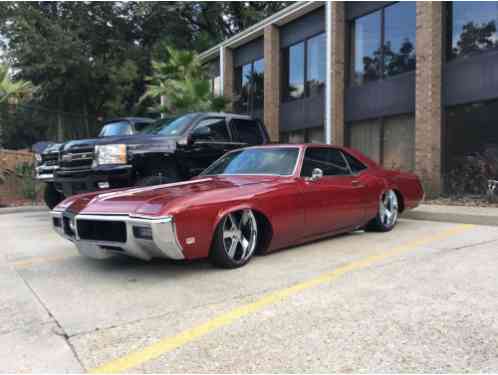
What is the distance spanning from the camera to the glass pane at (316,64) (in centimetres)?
1562

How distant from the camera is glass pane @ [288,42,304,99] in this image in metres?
16.8

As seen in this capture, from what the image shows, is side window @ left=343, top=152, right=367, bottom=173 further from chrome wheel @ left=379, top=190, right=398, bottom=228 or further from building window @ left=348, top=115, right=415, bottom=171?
building window @ left=348, top=115, right=415, bottom=171

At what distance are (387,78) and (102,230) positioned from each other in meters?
10.5

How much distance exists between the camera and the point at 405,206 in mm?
7312

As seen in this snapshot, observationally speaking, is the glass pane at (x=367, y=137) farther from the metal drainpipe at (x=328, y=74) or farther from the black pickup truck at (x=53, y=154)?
the black pickup truck at (x=53, y=154)

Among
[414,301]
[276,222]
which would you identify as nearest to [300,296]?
[414,301]

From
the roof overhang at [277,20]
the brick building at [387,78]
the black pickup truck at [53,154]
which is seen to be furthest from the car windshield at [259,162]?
the roof overhang at [277,20]

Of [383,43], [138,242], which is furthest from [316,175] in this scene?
[383,43]

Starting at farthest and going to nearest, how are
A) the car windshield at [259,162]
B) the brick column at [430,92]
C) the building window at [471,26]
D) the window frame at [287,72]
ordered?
the window frame at [287,72], the brick column at [430,92], the building window at [471,26], the car windshield at [259,162]

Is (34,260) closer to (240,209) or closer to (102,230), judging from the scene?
(102,230)

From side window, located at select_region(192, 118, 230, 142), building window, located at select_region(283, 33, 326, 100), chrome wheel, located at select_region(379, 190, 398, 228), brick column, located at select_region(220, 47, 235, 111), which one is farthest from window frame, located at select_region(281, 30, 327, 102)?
chrome wheel, located at select_region(379, 190, 398, 228)

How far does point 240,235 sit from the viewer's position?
4.80 m

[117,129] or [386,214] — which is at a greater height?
[117,129]

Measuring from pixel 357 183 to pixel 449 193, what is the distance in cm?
567
